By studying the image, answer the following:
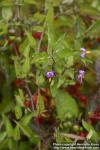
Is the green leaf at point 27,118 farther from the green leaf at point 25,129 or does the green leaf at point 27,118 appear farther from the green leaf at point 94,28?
the green leaf at point 94,28

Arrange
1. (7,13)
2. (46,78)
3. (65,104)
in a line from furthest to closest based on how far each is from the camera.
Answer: (7,13) → (65,104) → (46,78)

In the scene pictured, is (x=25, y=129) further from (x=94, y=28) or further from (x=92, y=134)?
(x=94, y=28)

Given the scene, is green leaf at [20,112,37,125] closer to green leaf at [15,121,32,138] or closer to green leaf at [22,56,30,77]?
green leaf at [15,121,32,138]

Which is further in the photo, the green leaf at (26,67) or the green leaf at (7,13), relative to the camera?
the green leaf at (7,13)

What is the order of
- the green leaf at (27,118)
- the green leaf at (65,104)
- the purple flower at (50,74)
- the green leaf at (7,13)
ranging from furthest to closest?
1. the green leaf at (7,13)
2. the green leaf at (65,104)
3. the green leaf at (27,118)
4. the purple flower at (50,74)

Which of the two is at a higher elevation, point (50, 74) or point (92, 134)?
point (50, 74)

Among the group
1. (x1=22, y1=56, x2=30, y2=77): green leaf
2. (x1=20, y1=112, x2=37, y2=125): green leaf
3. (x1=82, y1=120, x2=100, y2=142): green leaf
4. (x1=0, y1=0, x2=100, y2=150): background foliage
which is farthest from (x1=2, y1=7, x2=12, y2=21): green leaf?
(x1=82, y1=120, x2=100, y2=142): green leaf

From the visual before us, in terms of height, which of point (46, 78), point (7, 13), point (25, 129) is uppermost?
point (7, 13)

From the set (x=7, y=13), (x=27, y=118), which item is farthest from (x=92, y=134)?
(x=7, y=13)

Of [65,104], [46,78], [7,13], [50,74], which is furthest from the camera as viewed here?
[7,13]

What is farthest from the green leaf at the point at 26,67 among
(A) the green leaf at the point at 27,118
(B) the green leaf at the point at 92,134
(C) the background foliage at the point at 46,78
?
(B) the green leaf at the point at 92,134
